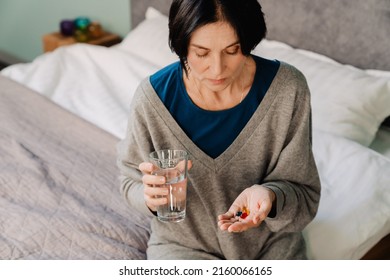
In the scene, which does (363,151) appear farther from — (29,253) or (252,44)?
(29,253)

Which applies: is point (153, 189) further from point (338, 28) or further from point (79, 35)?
point (79, 35)

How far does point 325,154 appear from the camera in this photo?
150cm

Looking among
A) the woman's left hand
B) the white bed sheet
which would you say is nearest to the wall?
the white bed sheet

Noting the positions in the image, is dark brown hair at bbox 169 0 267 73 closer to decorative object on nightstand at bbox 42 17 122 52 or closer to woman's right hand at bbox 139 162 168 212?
woman's right hand at bbox 139 162 168 212

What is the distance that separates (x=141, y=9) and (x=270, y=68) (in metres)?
1.67

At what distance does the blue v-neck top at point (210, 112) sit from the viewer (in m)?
1.08

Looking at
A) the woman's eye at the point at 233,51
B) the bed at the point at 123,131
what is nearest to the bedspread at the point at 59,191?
the bed at the point at 123,131

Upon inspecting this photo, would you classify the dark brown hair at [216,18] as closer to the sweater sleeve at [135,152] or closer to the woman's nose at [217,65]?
the woman's nose at [217,65]

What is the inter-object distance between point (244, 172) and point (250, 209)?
15 centimetres

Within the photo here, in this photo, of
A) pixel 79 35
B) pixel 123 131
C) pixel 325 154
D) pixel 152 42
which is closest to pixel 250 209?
pixel 325 154

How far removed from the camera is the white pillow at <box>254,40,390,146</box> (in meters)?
1.60

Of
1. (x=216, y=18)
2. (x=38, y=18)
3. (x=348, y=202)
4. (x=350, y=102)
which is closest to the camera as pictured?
(x=216, y=18)
